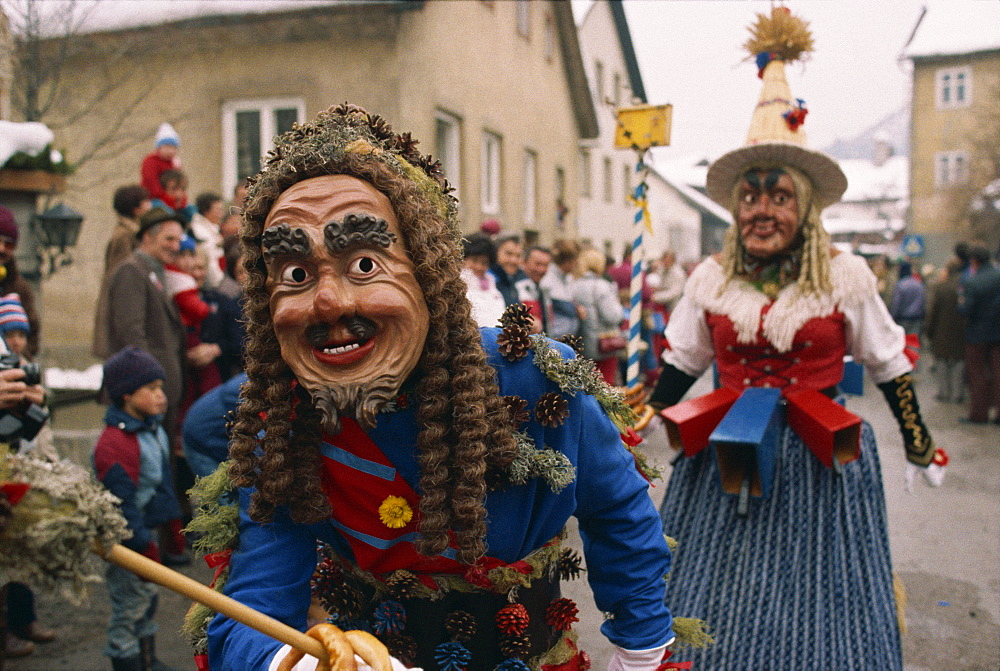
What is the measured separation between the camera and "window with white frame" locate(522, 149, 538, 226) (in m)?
17.2

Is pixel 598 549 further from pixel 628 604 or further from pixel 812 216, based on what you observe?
pixel 812 216

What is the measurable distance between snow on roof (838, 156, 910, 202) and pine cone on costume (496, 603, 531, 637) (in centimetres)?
6311

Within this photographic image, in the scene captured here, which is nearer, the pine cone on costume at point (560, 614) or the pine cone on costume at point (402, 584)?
the pine cone on costume at point (402, 584)

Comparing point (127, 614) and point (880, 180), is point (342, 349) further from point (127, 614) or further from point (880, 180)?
point (880, 180)

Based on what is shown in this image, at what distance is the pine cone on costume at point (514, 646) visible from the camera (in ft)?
6.18

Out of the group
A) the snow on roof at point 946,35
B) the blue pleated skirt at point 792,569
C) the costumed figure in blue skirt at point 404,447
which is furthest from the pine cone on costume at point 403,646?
the snow on roof at point 946,35

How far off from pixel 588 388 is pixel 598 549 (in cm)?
36

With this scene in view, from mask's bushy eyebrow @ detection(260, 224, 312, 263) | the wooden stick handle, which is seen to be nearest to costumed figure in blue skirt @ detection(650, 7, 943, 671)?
mask's bushy eyebrow @ detection(260, 224, 312, 263)

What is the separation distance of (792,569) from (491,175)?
12567 millimetres

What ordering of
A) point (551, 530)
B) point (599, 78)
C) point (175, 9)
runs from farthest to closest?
point (599, 78)
point (175, 9)
point (551, 530)

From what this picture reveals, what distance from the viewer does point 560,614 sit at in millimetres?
2004

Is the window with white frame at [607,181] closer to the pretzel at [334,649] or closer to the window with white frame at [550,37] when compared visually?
the window with white frame at [550,37]

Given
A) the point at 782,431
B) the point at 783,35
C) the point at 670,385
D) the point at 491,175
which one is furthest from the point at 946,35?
the point at 782,431

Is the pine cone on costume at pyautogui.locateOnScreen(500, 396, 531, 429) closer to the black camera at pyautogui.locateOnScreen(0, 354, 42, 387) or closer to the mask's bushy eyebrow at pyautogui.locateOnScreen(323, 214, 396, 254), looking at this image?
the mask's bushy eyebrow at pyautogui.locateOnScreen(323, 214, 396, 254)
